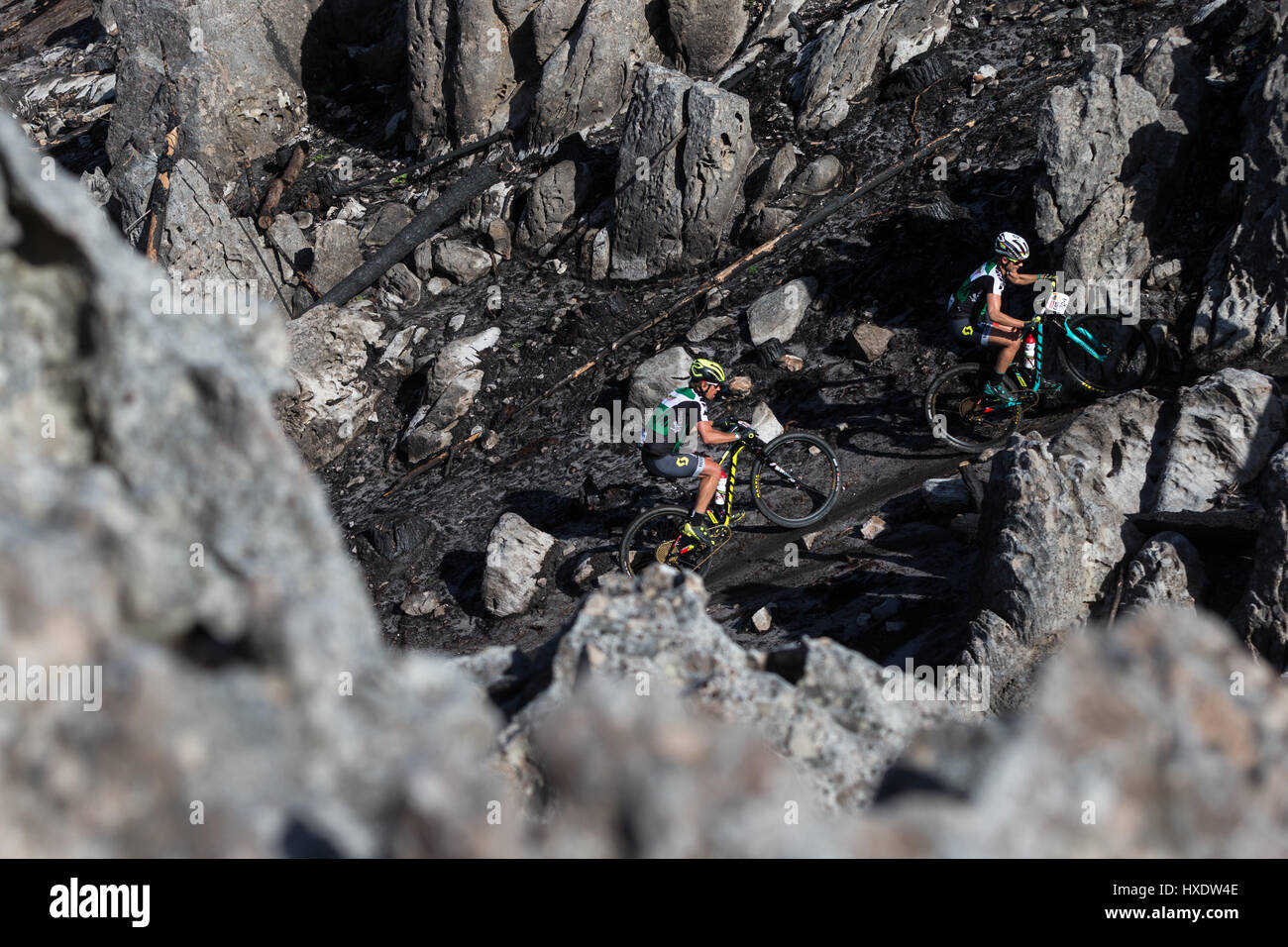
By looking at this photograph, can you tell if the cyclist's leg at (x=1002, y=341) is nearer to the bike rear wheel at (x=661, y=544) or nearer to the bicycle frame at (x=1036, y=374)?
the bicycle frame at (x=1036, y=374)

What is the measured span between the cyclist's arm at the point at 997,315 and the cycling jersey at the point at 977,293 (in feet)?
0.20

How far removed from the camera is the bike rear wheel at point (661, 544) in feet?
38.1

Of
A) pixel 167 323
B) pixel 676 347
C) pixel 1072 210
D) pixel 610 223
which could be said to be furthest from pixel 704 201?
pixel 167 323

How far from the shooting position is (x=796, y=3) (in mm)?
19250

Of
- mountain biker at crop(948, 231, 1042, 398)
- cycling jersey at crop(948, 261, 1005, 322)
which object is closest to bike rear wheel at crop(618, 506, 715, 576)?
mountain biker at crop(948, 231, 1042, 398)

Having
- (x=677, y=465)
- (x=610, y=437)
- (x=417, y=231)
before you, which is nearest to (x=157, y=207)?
(x=417, y=231)

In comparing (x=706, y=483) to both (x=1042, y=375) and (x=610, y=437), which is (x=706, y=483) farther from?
(x=1042, y=375)

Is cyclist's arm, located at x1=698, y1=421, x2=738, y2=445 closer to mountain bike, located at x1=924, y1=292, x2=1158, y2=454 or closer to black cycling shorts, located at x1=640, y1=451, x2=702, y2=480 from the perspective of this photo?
black cycling shorts, located at x1=640, y1=451, x2=702, y2=480

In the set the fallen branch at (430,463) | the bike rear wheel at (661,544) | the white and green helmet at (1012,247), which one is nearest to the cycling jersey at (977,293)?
the white and green helmet at (1012,247)

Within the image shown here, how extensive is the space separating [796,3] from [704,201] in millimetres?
6081

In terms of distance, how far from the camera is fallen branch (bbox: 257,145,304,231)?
19.1 metres

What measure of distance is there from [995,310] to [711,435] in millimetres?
4011

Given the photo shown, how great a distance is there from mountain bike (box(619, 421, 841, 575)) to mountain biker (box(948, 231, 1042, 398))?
230 centimetres
